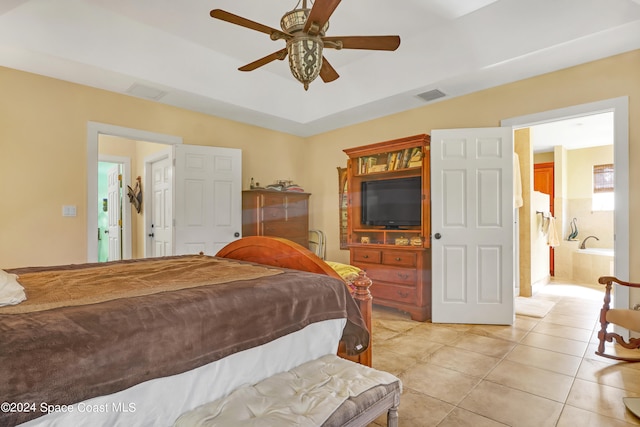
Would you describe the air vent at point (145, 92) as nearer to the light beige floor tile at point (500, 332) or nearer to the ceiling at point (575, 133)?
the light beige floor tile at point (500, 332)

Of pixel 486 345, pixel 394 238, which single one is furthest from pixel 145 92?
pixel 486 345

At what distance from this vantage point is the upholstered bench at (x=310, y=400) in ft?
3.71

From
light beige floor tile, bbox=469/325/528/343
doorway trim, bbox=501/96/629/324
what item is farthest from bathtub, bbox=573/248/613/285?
light beige floor tile, bbox=469/325/528/343

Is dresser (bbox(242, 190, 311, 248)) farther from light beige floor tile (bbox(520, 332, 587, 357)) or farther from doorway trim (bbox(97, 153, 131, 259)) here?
light beige floor tile (bbox(520, 332, 587, 357))

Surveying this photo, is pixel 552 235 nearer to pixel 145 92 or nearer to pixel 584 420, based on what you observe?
pixel 584 420

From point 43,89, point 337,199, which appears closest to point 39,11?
point 43,89

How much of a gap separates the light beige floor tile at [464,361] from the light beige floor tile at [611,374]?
1.90 ft

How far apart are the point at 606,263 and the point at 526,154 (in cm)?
253

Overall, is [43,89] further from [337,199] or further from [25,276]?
[337,199]

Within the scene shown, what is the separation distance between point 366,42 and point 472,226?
2370mm

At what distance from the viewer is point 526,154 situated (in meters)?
4.70

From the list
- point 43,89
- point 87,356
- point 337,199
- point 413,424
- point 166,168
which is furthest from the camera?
point 337,199

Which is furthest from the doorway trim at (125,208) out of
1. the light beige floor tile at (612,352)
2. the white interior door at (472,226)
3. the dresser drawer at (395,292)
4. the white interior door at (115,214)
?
the light beige floor tile at (612,352)

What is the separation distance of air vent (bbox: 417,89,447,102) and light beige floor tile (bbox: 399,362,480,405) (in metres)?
2.87
